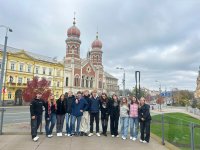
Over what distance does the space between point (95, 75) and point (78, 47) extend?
12.7m

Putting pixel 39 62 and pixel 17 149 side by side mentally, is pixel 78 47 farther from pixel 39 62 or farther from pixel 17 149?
pixel 17 149

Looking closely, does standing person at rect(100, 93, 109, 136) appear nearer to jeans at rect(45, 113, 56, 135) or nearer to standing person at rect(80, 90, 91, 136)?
standing person at rect(80, 90, 91, 136)

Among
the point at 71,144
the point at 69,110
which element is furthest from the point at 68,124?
the point at 71,144

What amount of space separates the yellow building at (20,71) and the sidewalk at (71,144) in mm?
40099

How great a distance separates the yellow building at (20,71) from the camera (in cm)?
5119

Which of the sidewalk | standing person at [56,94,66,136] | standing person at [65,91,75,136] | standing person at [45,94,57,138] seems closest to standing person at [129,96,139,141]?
the sidewalk

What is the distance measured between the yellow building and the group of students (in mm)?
39640

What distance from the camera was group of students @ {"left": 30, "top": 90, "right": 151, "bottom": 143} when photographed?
402 inches

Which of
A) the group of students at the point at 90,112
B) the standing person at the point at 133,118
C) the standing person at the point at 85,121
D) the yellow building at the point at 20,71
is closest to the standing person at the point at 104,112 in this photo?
the group of students at the point at 90,112

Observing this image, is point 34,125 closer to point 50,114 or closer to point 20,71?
point 50,114

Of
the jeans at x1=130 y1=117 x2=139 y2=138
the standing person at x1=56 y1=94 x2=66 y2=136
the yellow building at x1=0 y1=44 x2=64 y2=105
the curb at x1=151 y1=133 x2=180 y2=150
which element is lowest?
the curb at x1=151 y1=133 x2=180 y2=150

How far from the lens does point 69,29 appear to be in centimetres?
7344

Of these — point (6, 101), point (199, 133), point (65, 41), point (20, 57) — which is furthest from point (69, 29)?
point (199, 133)

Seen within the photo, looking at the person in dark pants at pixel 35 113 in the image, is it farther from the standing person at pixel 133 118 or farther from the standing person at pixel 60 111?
the standing person at pixel 133 118
